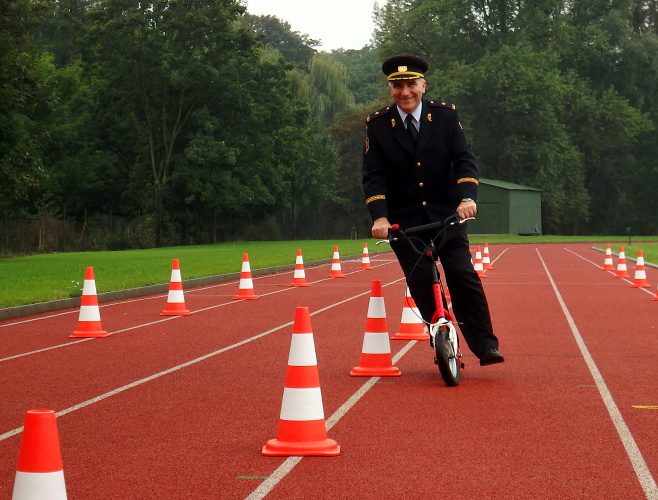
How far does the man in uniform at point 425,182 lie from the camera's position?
883cm

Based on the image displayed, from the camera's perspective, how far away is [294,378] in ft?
21.4

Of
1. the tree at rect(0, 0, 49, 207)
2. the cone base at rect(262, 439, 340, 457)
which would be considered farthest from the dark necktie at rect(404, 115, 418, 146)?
the tree at rect(0, 0, 49, 207)

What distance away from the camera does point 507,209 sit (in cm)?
7362

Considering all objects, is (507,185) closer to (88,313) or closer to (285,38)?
(285,38)

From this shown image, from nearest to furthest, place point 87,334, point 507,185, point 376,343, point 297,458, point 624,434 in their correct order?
Result: point 297,458 → point 624,434 → point 376,343 → point 87,334 → point 507,185

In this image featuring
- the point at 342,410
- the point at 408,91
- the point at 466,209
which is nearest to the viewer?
the point at 342,410

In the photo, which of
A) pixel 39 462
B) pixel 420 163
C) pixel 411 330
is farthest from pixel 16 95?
pixel 39 462

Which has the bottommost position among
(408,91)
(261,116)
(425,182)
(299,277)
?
(299,277)

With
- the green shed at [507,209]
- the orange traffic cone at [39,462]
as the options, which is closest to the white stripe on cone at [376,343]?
the orange traffic cone at [39,462]

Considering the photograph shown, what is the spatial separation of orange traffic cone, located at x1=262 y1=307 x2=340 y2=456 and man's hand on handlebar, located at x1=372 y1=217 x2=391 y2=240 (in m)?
2.09

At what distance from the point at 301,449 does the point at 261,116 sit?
5244cm

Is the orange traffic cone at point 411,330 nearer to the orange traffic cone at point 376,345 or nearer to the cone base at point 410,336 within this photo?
the cone base at point 410,336

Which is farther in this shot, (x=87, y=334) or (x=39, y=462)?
(x=87, y=334)

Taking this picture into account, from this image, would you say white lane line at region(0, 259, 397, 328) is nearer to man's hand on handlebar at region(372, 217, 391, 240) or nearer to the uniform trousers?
the uniform trousers
